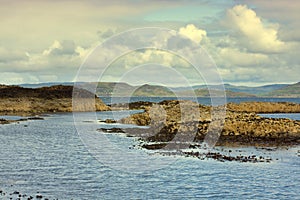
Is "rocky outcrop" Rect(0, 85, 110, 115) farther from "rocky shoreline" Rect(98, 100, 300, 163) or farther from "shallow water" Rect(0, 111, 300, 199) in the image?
"shallow water" Rect(0, 111, 300, 199)

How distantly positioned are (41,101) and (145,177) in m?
130

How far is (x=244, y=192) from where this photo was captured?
114 ft

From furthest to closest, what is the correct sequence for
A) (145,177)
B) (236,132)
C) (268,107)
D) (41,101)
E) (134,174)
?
1. (41,101)
2. (268,107)
3. (236,132)
4. (134,174)
5. (145,177)

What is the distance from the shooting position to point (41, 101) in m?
164

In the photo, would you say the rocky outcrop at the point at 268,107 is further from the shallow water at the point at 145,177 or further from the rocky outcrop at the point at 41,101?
the shallow water at the point at 145,177

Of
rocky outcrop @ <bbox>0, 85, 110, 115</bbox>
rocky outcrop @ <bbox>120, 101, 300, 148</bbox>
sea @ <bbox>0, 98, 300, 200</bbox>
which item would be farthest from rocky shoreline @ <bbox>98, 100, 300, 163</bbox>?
rocky outcrop @ <bbox>0, 85, 110, 115</bbox>

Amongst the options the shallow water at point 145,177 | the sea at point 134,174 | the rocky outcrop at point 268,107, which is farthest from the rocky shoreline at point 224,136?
the rocky outcrop at point 268,107

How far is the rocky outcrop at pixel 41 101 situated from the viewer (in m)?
154

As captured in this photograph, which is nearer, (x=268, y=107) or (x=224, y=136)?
(x=224, y=136)

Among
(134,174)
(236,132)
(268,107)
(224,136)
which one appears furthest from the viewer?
(268,107)

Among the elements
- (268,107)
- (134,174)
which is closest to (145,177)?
(134,174)

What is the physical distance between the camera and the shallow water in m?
34.0

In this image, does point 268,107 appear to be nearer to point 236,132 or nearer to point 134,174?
point 236,132

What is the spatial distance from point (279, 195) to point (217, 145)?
1032 inches
